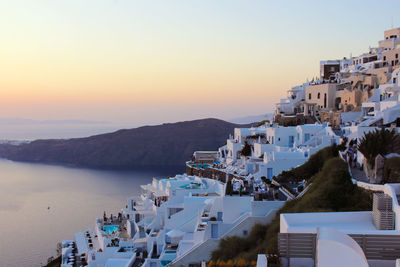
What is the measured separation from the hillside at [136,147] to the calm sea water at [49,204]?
8.95 meters

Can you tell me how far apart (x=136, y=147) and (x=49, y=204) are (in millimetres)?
33272

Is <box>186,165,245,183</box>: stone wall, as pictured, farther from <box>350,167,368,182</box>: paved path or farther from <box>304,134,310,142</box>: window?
<box>350,167,368,182</box>: paved path

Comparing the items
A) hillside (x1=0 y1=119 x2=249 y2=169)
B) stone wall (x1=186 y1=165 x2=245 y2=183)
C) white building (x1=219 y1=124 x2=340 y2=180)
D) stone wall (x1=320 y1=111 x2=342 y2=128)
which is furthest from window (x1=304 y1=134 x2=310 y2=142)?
hillside (x1=0 y1=119 x2=249 y2=169)

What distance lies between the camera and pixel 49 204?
2923cm

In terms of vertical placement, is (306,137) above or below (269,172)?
above

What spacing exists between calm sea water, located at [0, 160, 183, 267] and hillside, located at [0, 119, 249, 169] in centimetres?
895

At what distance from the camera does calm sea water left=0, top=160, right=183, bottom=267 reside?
61.9 ft

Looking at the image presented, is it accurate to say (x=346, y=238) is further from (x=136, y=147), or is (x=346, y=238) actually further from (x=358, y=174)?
(x=136, y=147)

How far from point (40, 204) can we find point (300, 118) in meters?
18.9

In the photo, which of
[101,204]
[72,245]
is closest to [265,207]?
[72,245]

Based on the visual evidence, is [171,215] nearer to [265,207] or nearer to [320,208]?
[265,207]

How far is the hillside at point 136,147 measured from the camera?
190 feet

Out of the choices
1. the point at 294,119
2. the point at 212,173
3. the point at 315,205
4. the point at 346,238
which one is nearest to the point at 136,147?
the point at 294,119

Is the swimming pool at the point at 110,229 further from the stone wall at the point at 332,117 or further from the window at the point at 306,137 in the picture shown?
the stone wall at the point at 332,117
